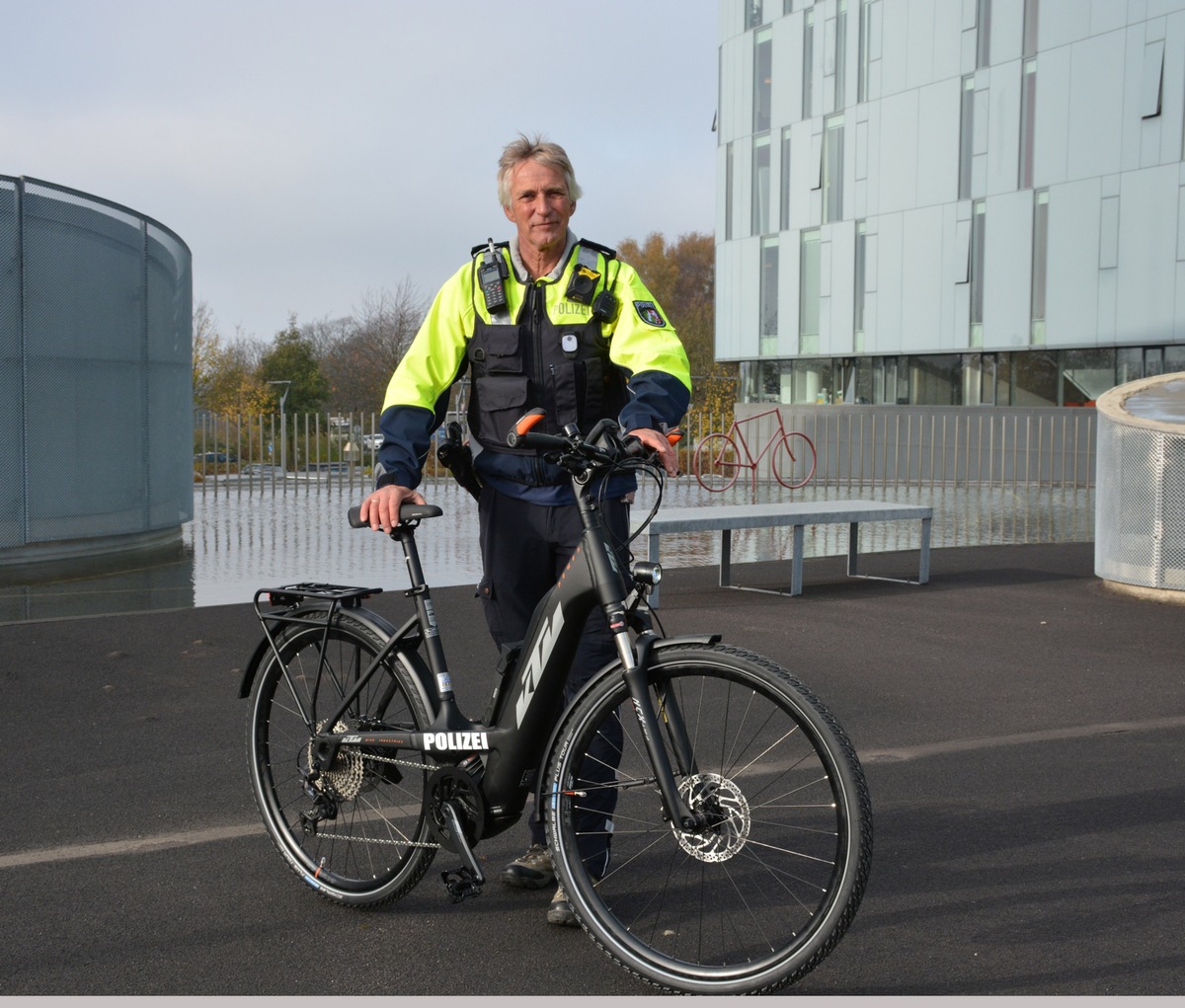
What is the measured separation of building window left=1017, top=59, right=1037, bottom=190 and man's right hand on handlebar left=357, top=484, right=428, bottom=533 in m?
25.1

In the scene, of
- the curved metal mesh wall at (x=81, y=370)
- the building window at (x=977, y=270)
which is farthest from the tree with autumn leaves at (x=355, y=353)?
the curved metal mesh wall at (x=81, y=370)

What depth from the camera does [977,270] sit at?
27.5 metres

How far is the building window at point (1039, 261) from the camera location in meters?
26.1

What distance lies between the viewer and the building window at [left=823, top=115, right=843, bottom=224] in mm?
30406

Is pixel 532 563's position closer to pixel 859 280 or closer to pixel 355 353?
pixel 859 280

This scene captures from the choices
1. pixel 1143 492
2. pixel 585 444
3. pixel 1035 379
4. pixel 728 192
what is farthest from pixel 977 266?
pixel 585 444

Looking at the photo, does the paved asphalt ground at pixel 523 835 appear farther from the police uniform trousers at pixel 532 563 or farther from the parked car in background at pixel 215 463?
the parked car in background at pixel 215 463

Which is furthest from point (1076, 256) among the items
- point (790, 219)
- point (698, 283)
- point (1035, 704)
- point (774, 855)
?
point (698, 283)

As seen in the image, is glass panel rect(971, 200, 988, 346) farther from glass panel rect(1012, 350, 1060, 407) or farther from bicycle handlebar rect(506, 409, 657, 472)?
bicycle handlebar rect(506, 409, 657, 472)

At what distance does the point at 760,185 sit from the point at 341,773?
30442 millimetres

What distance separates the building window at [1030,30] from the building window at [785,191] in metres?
6.71

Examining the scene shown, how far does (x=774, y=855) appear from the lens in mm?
3926

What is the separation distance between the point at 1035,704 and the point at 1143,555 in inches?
144

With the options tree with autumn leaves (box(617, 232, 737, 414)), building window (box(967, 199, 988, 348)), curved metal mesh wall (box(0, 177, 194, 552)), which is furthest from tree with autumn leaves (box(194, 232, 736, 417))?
curved metal mesh wall (box(0, 177, 194, 552))
